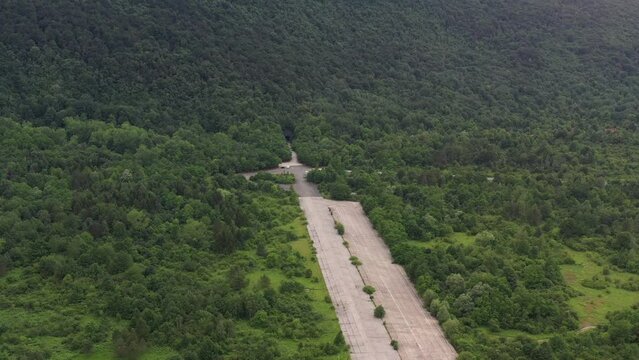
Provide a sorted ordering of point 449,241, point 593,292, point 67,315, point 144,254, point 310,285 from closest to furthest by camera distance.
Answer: point 67,315, point 310,285, point 593,292, point 144,254, point 449,241

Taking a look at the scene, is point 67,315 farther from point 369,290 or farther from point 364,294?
point 369,290

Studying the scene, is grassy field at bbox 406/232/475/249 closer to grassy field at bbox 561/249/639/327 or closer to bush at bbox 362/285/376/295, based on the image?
grassy field at bbox 561/249/639/327

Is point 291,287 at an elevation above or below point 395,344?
below

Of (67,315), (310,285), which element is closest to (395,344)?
(310,285)

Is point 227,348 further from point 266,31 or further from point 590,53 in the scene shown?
point 590,53

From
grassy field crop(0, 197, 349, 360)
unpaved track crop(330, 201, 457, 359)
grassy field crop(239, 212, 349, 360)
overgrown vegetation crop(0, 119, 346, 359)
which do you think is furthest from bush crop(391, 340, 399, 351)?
overgrown vegetation crop(0, 119, 346, 359)

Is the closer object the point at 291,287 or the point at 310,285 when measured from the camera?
the point at 291,287
